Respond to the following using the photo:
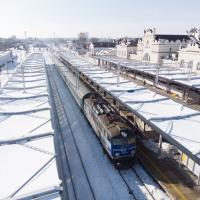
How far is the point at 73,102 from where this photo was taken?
119 ft

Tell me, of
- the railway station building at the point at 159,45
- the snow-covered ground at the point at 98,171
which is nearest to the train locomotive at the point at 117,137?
the snow-covered ground at the point at 98,171

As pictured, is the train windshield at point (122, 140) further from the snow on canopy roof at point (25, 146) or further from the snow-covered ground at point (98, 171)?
the snow on canopy roof at point (25, 146)

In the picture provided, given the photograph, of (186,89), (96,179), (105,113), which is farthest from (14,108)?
(186,89)

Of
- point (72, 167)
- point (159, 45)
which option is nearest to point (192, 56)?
point (159, 45)

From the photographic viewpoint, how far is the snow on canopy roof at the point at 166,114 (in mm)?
15134

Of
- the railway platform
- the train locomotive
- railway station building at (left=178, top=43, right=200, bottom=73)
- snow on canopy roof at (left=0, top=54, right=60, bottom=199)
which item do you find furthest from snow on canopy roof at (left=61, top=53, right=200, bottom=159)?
railway station building at (left=178, top=43, right=200, bottom=73)

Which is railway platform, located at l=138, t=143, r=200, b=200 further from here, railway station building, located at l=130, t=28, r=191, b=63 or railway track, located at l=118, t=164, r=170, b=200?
railway station building, located at l=130, t=28, r=191, b=63

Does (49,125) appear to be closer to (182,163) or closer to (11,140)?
(11,140)

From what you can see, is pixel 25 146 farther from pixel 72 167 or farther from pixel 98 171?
→ pixel 98 171

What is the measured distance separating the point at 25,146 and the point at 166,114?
11.4 m

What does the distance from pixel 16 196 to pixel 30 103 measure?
46.0 feet

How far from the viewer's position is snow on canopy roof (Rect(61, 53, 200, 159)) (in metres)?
15.1

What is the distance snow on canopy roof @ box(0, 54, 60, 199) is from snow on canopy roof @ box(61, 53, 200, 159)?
7.63 meters

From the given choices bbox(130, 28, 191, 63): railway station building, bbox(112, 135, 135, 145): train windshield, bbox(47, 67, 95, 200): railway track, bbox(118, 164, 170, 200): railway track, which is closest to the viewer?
bbox(118, 164, 170, 200): railway track
